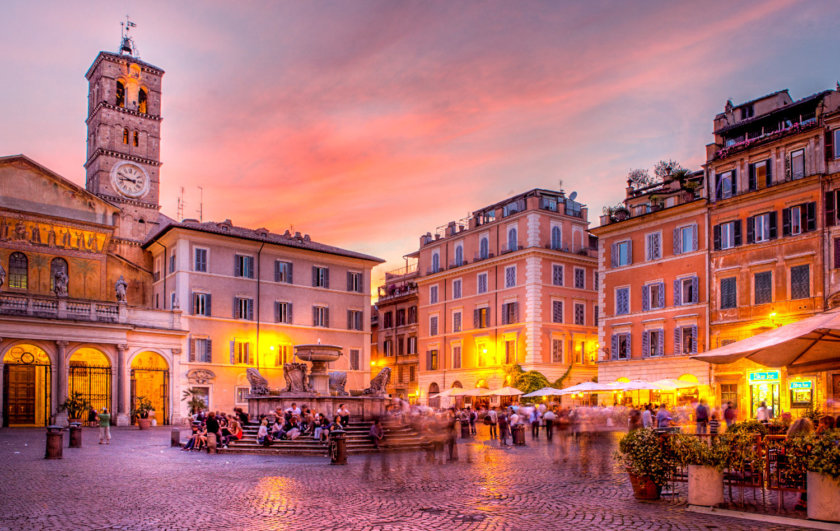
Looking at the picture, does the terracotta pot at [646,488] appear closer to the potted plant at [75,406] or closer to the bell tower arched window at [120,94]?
the potted plant at [75,406]

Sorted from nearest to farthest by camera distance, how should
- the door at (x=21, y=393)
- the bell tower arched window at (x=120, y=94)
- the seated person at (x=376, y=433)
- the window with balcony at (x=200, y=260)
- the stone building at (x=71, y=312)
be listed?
the seated person at (x=376, y=433), the stone building at (x=71, y=312), the door at (x=21, y=393), the window with balcony at (x=200, y=260), the bell tower arched window at (x=120, y=94)

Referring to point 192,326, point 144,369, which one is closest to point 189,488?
point 144,369

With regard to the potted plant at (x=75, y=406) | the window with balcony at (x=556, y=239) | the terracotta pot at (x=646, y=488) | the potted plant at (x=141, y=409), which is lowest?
the potted plant at (x=141, y=409)

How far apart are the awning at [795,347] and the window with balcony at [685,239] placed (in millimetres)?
26890

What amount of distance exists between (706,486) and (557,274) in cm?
4140

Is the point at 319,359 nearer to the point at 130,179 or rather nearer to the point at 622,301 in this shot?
the point at 622,301

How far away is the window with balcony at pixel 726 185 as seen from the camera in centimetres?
3794

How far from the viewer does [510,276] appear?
172 feet

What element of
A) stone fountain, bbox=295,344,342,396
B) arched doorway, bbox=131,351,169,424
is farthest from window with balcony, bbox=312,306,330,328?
stone fountain, bbox=295,344,342,396

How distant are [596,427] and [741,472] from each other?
21.8 meters

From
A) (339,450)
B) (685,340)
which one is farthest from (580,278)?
(339,450)

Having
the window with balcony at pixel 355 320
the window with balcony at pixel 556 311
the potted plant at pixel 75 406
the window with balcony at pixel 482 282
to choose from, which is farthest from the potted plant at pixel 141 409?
the window with balcony at pixel 556 311

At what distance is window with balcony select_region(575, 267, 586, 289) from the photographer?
2092 inches

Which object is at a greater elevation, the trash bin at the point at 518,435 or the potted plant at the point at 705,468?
the potted plant at the point at 705,468
